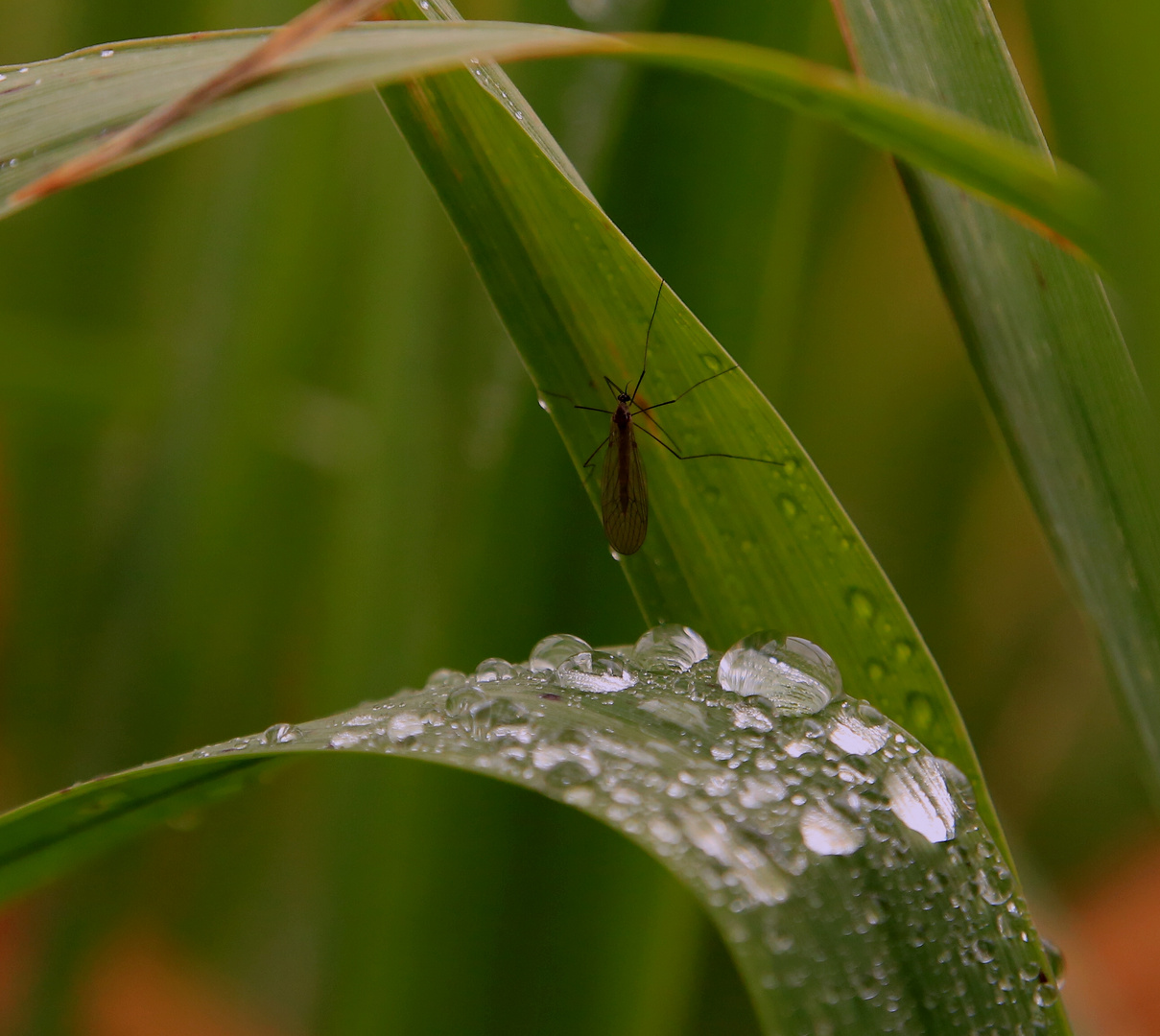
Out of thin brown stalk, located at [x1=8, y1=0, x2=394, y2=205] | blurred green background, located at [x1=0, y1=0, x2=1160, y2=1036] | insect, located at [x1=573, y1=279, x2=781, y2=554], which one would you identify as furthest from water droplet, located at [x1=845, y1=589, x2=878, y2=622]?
thin brown stalk, located at [x1=8, y1=0, x2=394, y2=205]

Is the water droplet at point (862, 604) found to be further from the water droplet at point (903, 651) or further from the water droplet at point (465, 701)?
the water droplet at point (465, 701)

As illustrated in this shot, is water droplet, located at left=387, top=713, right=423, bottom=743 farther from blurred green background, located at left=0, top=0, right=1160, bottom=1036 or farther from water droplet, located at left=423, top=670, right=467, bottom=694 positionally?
blurred green background, located at left=0, top=0, right=1160, bottom=1036

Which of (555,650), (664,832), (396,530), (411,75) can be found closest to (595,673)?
(555,650)

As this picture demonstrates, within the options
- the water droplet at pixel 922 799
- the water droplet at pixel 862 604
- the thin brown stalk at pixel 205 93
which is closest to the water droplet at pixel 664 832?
the water droplet at pixel 922 799

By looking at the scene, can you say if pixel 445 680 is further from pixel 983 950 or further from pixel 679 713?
pixel 983 950

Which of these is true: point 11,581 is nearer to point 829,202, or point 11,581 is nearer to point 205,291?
point 205,291
